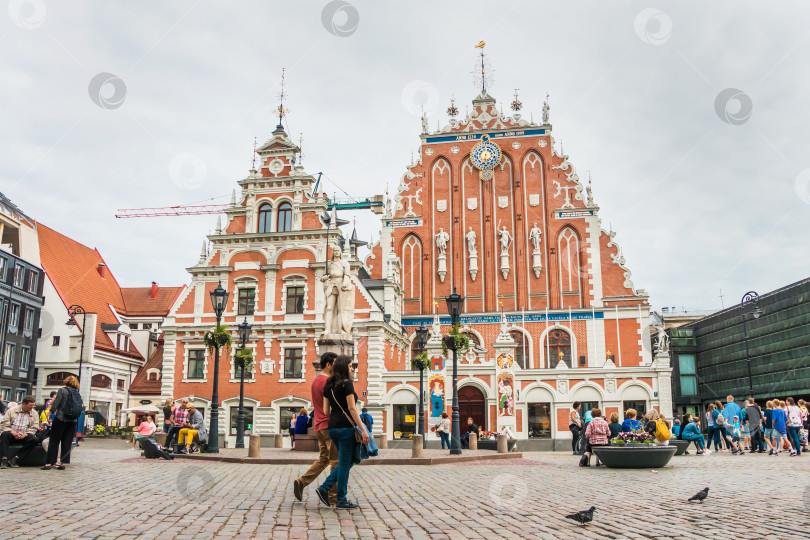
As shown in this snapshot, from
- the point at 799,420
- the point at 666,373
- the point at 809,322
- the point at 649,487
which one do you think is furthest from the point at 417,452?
the point at 809,322

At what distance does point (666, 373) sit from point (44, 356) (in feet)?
125

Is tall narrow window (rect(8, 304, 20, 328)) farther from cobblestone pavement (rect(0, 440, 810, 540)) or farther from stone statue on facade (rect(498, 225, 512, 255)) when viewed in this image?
cobblestone pavement (rect(0, 440, 810, 540))

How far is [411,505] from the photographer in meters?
8.85

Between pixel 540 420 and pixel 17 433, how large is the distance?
25.5 meters

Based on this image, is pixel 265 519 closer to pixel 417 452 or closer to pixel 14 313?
pixel 417 452

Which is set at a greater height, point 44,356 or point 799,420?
point 44,356

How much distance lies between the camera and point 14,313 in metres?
43.4

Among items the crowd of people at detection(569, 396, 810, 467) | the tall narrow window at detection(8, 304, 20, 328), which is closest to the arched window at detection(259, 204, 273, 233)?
the tall narrow window at detection(8, 304, 20, 328)

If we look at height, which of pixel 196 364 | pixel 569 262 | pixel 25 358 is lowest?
pixel 196 364

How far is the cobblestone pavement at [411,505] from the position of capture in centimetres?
671

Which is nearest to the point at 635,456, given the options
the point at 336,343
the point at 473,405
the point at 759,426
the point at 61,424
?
the point at 759,426

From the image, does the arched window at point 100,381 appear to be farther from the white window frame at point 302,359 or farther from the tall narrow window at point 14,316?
the white window frame at point 302,359

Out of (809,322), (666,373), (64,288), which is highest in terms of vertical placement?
(64,288)

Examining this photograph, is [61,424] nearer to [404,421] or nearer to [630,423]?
[630,423]
